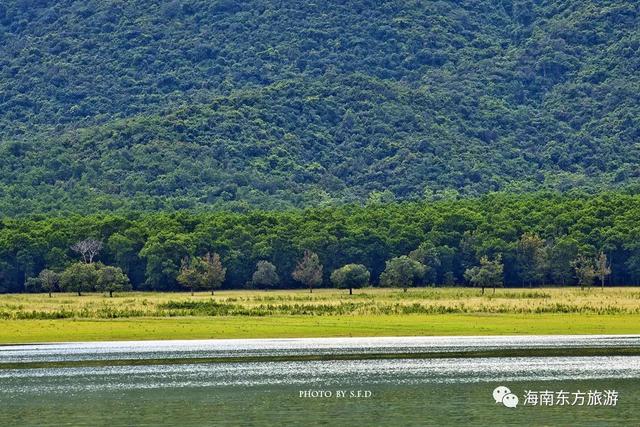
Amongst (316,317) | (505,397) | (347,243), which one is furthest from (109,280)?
(505,397)

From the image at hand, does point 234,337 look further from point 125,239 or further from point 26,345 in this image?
point 125,239

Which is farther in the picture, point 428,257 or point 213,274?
point 428,257

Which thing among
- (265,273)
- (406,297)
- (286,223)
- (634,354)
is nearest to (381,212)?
(286,223)

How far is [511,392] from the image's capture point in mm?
47469

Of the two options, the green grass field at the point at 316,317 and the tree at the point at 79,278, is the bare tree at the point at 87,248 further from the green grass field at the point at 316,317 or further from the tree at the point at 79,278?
the green grass field at the point at 316,317

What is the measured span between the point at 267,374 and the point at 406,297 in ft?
164

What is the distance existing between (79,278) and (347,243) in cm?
3246

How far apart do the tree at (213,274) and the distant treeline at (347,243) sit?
3763 mm

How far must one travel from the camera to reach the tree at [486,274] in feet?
402

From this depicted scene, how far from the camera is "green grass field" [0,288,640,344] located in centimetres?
7312

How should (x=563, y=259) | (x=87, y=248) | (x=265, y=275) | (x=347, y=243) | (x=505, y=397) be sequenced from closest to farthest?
(x=505, y=397), (x=563, y=259), (x=265, y=275), (x=87, y=248), (x=347, y=243)

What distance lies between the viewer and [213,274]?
411ft

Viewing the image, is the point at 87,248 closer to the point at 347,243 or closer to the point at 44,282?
the point at 44,282

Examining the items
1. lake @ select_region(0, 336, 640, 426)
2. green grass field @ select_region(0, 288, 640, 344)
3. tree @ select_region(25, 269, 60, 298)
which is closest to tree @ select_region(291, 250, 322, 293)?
tree @ select_region(25, 269, 60, 298)
